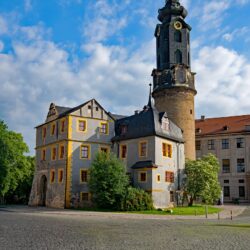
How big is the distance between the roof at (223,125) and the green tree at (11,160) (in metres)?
29.5

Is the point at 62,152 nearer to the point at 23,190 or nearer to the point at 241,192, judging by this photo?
the point at 23,190

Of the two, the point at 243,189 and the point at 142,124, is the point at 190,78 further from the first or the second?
the point at 243,189

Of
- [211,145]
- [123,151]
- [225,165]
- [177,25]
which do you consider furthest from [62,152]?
[225,165]

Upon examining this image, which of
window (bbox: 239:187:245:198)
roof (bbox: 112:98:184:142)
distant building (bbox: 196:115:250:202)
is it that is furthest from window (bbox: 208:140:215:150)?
roof (bbox: 112:98:184:142)

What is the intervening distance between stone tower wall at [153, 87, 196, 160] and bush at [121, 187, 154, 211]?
13864 millimetres

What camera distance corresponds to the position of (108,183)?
114 feet

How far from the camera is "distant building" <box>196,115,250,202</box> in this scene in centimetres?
5937

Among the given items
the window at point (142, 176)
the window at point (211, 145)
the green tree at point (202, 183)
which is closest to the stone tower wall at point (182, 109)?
the green tree at point (202, 183)

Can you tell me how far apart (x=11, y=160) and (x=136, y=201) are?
21222mm

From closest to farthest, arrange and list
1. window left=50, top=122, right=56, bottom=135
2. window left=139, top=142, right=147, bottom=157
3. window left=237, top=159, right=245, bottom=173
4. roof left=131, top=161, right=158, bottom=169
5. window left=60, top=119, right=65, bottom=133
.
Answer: roof left=131, top=161, right=158, bottom=169 < window left=139, top=142, right=147, bottom=157 < window left=60, top=119, right=65, bottom=133 < window left=50, top=122, right=56, bottom=135 < window left=237, top=159, right=245, bottom=173

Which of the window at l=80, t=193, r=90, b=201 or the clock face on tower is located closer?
the window at l=80, t=193, r=90, b=201

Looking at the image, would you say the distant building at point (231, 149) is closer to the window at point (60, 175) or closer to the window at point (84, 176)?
the window at point (84, 176)

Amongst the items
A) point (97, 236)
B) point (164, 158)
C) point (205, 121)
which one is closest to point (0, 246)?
point (97, 236)

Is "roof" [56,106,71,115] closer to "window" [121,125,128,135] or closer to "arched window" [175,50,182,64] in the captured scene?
"window" [121,125,128,135]
